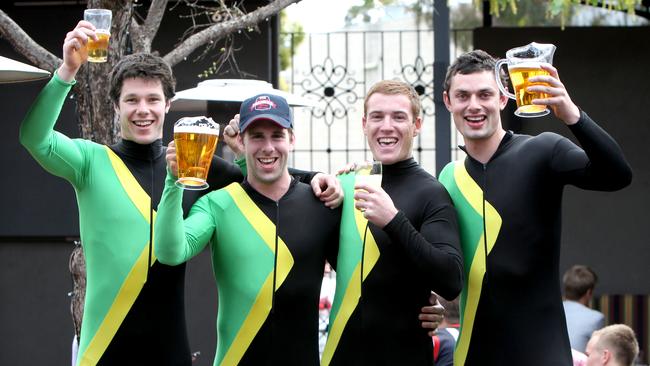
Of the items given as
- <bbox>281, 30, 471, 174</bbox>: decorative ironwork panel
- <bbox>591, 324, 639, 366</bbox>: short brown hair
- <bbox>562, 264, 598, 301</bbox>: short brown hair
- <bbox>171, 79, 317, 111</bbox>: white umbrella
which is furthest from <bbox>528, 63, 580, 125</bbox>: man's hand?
<bbox>281, 30, 471, 174</bbox>: decorative ironwork panel

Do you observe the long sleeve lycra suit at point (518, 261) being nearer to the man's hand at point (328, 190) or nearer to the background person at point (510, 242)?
the background person at point (510, 242)

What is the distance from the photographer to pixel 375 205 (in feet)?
12.4

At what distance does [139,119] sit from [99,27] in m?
0.44

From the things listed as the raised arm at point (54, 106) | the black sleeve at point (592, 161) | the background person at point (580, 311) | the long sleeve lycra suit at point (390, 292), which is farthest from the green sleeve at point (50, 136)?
the background person at point (580, 311)

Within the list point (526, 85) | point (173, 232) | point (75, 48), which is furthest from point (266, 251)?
point (526, 85)

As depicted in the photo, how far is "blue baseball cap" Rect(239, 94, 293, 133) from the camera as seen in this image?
161 inches

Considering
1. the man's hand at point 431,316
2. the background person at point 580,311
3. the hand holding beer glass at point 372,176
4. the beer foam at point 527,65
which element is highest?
the beer foam at point 527,65

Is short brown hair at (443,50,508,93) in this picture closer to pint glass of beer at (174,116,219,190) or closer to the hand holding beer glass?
the hand holding beer glass

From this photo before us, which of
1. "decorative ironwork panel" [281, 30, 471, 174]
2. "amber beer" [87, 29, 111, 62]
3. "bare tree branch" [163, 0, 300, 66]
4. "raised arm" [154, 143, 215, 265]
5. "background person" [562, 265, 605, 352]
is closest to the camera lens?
"raised arm" [154, 143, 215, 265]

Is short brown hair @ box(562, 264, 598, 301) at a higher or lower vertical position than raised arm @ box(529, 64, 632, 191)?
lower

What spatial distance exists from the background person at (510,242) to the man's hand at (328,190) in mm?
490

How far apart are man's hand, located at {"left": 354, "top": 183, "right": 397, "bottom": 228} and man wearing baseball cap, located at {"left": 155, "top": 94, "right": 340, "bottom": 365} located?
1.39ft

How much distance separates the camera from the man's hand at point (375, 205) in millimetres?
Result: 3783

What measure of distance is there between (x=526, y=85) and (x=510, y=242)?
0.70 meters
